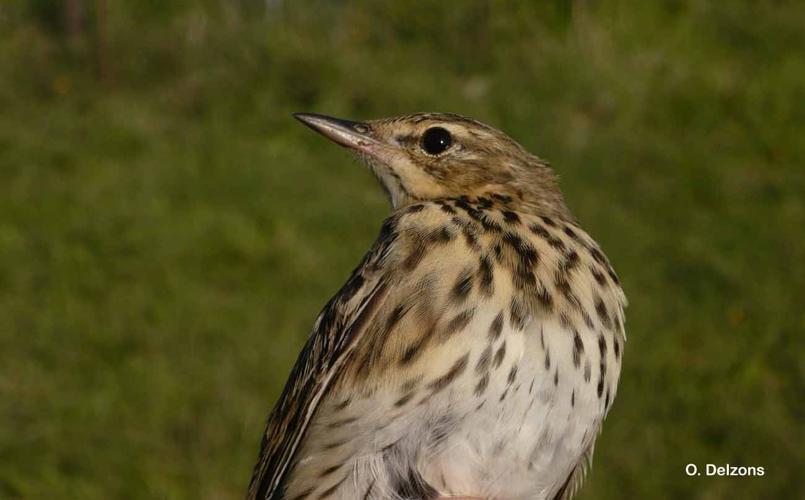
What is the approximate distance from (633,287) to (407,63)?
9.15 ft

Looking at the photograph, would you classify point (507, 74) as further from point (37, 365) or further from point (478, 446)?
point (478, 446)

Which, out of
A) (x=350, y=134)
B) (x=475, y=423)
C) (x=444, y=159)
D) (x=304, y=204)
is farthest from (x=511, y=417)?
(x=304, y=204)

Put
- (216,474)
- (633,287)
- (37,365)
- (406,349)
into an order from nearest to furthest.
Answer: (406,349) → (216,474) → (37,365) → (633,287)

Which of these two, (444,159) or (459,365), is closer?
(459,365)

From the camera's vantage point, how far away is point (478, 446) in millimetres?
2512

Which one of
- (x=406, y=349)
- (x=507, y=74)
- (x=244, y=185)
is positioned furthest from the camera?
(x=507, y=74)

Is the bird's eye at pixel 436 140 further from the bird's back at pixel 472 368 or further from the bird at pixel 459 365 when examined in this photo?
the bird's back at pixel 472 368

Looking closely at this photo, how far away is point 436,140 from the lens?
9.68 ft

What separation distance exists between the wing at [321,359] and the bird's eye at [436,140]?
0.28 metres

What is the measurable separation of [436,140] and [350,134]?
23cm

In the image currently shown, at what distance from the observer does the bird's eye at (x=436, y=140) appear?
9.63 feet

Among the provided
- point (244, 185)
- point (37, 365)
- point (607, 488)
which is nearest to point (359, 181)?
point (244, 185)

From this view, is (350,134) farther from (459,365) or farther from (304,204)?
(304,204)

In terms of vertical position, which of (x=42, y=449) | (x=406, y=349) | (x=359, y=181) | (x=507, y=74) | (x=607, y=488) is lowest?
(x=607, y=488)
